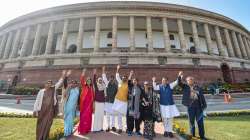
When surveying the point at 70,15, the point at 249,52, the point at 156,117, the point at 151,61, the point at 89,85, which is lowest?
the point at 156,117

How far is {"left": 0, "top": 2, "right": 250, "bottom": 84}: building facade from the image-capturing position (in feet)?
106

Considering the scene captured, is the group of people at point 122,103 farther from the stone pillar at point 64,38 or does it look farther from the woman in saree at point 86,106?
the stone pillar at point 64,38

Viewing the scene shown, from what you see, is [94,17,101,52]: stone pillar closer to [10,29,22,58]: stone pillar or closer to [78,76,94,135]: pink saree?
[10,29,22,58]: stone pillar

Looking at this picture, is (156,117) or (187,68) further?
(187,68)

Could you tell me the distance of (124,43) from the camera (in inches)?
1512

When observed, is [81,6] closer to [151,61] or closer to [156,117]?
[151,61]

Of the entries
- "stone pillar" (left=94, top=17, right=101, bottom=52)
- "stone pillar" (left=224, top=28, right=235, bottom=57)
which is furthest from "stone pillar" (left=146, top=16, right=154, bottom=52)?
"stone pillar" (left=224, top=28, right=235, bottom=57)

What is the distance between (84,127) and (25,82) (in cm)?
2938

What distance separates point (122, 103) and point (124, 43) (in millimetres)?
29682

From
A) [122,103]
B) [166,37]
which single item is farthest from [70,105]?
[166,37]

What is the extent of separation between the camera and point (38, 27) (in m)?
39.0

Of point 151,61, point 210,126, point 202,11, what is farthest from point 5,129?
point 202,11

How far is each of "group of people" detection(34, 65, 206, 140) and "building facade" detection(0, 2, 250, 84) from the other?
70.2 ft

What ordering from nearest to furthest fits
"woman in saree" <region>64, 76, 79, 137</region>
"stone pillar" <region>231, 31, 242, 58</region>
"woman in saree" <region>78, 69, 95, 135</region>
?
"woman in saree" <region>64, 76, 79, 137</region> → "woman in saree" <region>78, 69, 95, 135</region> → "stone pillar" <region>231, 31, 242, 58</region>
